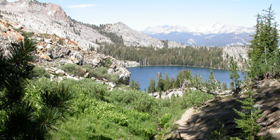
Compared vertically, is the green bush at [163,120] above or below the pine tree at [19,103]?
below

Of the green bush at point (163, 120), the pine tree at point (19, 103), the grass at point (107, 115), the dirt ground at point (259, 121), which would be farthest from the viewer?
the green bush at point (163, 120)

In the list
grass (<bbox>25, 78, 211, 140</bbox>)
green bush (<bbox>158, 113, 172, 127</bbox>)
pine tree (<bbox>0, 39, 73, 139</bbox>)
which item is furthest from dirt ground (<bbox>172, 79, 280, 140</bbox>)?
pine tree (<bbox>0, 39, 73, 139</bbox>)

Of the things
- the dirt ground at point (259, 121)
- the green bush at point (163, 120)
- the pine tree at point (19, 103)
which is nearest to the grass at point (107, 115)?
the green bush at point (163, 120)

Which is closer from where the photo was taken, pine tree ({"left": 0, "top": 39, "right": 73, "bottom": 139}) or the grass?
pine tree ({"left": 0, "top": 39, "right": 73, "bottom": 139})

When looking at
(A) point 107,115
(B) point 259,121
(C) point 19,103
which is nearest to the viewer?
(C) point 19,103

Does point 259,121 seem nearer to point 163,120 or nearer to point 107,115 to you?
point 107,115

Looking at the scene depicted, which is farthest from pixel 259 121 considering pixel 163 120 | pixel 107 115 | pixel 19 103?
pixel 163 120

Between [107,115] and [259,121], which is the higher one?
[259,121]

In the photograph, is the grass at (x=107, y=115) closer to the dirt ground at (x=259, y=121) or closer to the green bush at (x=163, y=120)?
the green bush at (x=163, y=120)

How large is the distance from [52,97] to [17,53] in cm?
110

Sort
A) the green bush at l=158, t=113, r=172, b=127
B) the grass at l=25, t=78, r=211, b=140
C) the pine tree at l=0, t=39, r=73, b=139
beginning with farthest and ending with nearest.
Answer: the green bush at l=158, t=113, r=172, b=127
the grass at l=25, t=78, r=211, b=140
the pine tree at l=0, t=39, r=73, b=139

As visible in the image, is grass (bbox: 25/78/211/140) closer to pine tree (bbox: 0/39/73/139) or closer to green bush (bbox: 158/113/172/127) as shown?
green bush (bbox: 158/113/172/127)

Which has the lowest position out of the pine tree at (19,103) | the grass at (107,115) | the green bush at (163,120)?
the green bush at (163,120)

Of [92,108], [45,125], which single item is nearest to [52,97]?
[45,125]
